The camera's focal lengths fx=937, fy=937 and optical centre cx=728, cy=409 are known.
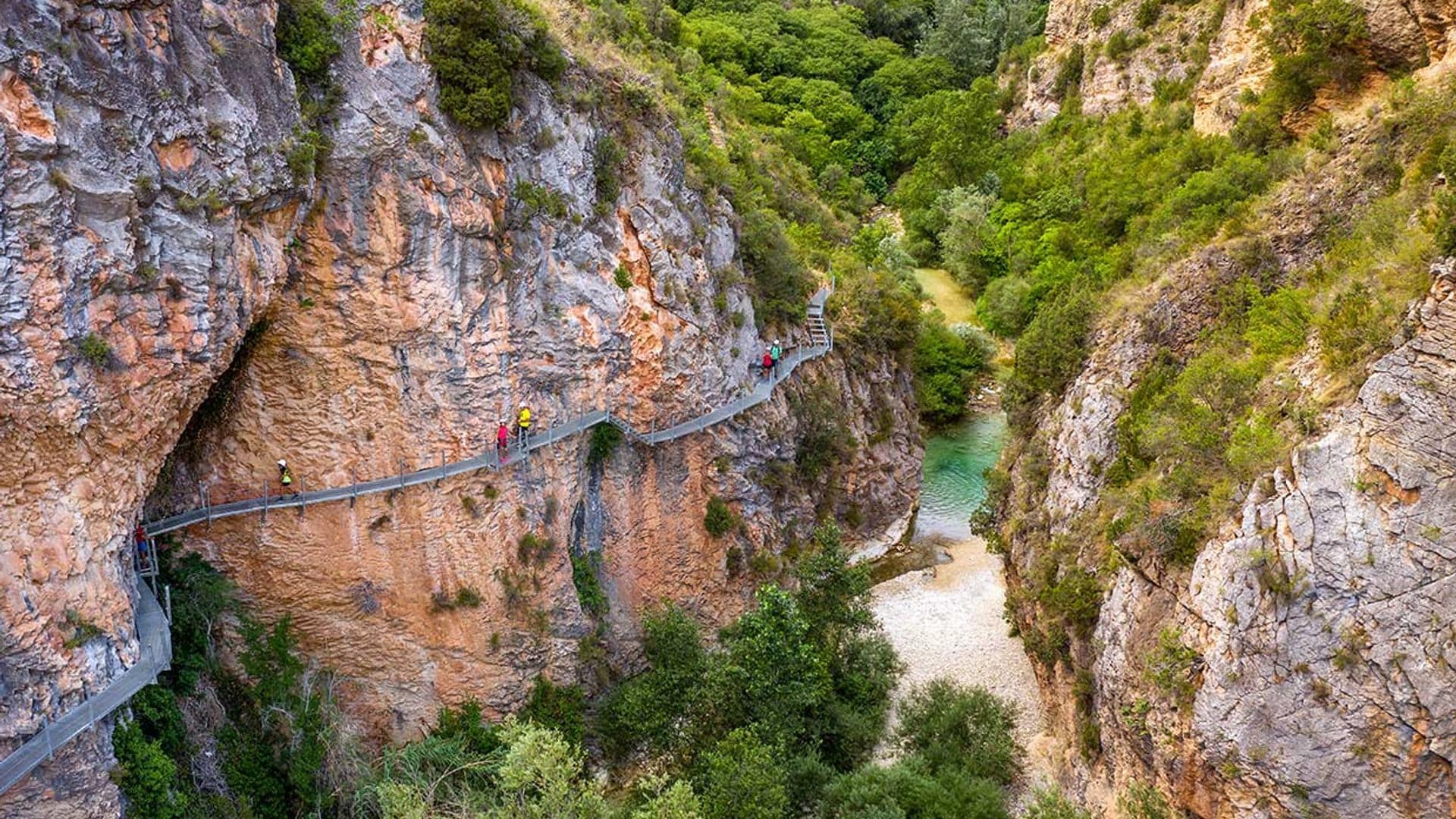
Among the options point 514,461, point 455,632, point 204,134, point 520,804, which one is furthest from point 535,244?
point 520,804

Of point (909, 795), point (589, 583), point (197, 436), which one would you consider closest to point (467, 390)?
point (197, 436)

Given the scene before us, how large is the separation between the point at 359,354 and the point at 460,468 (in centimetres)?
351

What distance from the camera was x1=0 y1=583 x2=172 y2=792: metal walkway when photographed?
47.8 ft

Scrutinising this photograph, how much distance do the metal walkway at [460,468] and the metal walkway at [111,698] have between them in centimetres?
Result: 195

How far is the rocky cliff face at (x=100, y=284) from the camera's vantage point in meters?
14.2

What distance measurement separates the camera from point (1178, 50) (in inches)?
1494

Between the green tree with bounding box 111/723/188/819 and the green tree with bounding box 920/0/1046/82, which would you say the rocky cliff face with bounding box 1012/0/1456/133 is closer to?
the green tree with bounding box 920/0/1046/82

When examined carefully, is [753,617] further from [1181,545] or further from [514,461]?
[1181,545]

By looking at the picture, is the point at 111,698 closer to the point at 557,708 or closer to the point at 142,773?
the point at 142,773

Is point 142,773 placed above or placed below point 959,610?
above

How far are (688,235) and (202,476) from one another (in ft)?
47.5

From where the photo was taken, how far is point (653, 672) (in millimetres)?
23359

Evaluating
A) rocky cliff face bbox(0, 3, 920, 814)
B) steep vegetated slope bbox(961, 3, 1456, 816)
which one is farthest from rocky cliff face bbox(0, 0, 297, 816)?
steep vegetated slope bbox(961, 3, 1456, 816)

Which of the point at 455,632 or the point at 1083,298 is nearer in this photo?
the point at 455,632
